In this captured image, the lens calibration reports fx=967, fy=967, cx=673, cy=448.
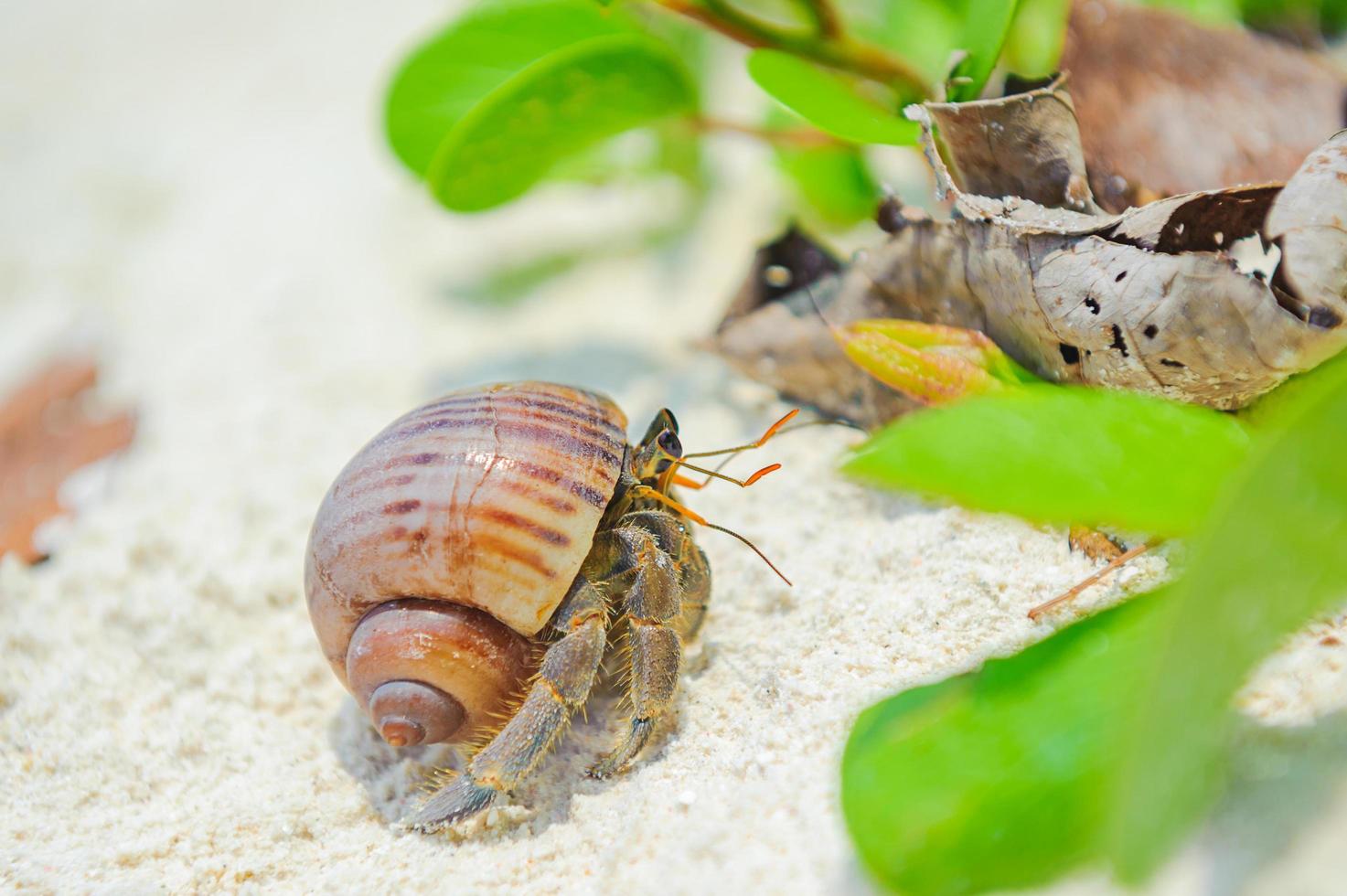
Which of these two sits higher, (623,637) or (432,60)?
(432,60)

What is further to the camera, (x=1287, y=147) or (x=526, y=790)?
(x=1287, y=147)

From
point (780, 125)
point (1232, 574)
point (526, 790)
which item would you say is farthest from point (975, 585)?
point (780, 125)

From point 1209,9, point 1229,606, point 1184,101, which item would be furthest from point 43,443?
point 1209,9

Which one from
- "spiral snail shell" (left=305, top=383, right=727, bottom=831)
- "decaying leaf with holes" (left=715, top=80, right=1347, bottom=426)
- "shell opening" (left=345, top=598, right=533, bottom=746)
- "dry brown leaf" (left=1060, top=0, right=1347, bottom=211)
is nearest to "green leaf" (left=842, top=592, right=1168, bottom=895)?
"decaying leaf with holes" (left=715, top=80, right=1347, bottom=426)

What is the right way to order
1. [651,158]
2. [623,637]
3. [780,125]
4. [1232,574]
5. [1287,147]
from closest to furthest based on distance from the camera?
1. [1232,574]
2. [623,637]
3. [1287,147]
4. [780,125]
5. [651,158]

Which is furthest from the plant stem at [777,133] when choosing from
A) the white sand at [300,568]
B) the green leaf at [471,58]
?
the white sand at [300,568]

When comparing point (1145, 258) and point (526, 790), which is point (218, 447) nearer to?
point (526, 790)

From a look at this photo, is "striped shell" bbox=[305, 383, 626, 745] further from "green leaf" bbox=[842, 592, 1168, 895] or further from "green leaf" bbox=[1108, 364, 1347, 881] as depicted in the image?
"green leaf" bbox=[1108, 364, 1347, 881]

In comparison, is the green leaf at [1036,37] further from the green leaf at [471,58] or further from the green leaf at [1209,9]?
the green leaf at [471,58]
